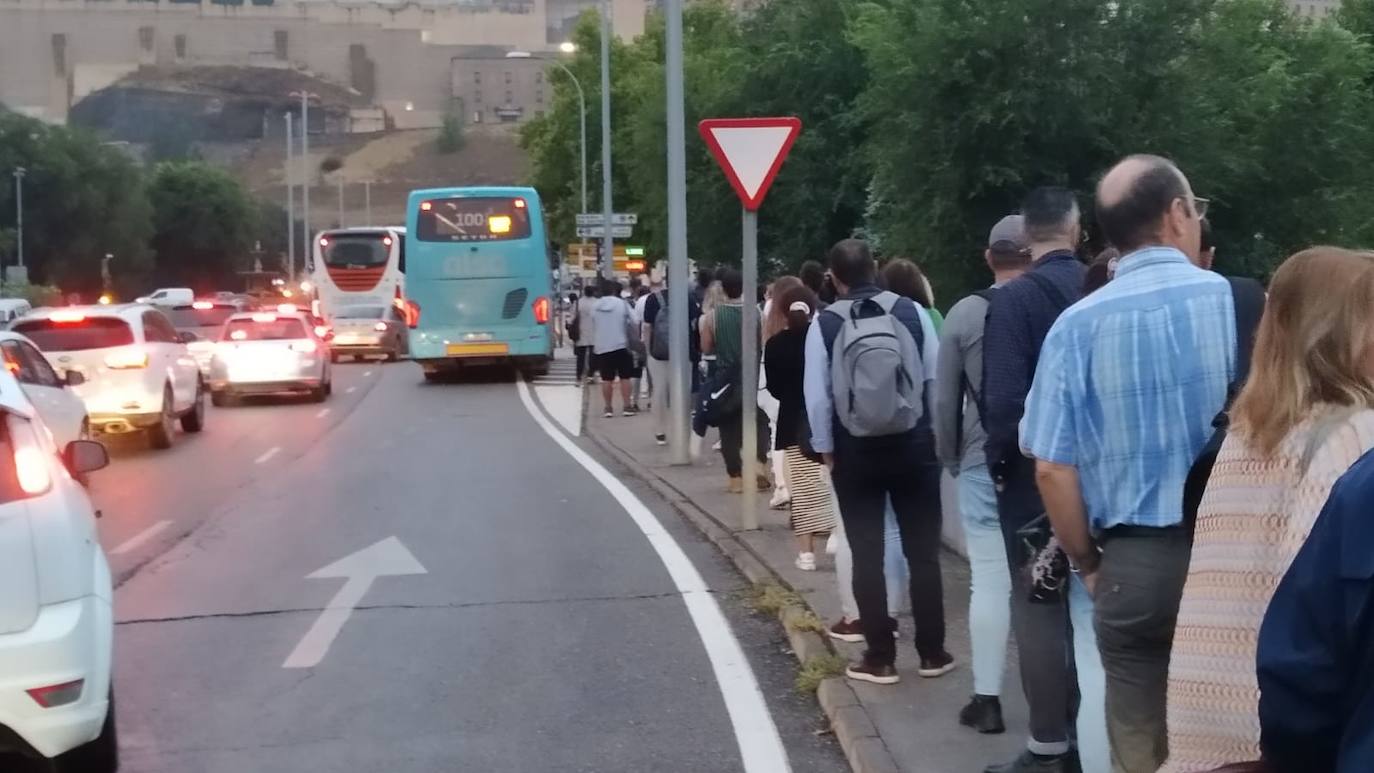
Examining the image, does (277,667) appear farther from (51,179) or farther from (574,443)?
(51,179)

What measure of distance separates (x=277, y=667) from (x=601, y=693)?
5.70 feet

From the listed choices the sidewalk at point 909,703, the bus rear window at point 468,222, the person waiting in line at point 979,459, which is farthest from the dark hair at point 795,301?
the bus rear window at point 468,222

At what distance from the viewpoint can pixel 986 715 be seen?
6461 millimetres

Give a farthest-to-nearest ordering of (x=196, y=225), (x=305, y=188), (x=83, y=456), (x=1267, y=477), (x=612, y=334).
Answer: (x=196, y=225) < (x=305, y=188) < (x=612, y=334) < (x=83, y=456) < (x=1267, y=477)

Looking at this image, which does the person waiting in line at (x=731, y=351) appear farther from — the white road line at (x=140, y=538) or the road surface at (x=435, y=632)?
the white road line at (x=140, y=538)

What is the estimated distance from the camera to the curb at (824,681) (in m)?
6.26

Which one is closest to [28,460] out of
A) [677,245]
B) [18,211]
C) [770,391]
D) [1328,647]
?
[770,391]

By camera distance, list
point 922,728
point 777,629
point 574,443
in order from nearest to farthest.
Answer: point 922,728
point 777,629
point 574,443

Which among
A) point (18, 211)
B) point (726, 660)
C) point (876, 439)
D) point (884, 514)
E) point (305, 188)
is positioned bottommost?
point (726, 660)

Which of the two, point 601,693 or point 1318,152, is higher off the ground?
point 1318,152

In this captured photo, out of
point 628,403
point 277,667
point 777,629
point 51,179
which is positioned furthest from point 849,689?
point 51,179

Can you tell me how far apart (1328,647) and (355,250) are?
146 ft

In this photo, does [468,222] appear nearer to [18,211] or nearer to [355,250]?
[355,250]

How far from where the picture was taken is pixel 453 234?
33.9m
